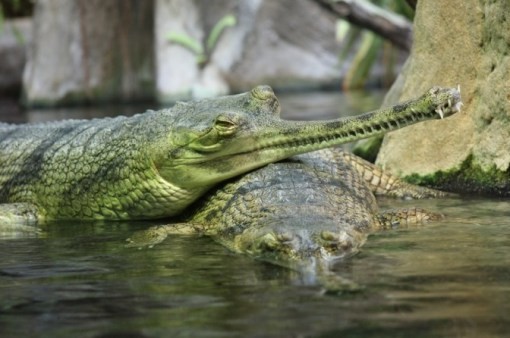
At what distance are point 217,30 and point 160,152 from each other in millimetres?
13946

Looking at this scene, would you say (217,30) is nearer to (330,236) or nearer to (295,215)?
(295,215)

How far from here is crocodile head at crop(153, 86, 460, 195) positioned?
5.52 m

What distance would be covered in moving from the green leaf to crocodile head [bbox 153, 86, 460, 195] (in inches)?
538

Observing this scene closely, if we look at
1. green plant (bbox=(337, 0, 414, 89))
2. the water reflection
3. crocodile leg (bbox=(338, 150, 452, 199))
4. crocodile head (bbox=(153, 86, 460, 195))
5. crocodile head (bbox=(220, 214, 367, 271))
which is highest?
Answer: green plant (bbox=(337, 0, 414, 89))

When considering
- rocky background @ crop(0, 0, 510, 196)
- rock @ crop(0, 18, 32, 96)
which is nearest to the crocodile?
rocky background @ crop(0, 0, 510, 196)

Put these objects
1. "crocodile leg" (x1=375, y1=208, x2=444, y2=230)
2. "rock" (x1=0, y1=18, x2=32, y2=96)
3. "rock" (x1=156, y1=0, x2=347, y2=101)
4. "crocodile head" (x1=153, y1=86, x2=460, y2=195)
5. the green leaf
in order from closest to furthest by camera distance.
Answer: "crocodile head" (x1=153, y1=86, x2=460, y2=195) < "crocodile leg" (x1=375, y1=208, x2=444, y2=230) < "rock" (x1=156, y1=0, x2=347, y2=101) < the green leaf < "rock" (x1=0, y1=18, x2=32, y2=96)

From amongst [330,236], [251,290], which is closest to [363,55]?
[330,236]

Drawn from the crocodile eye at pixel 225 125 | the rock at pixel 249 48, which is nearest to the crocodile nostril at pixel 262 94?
the crocodile eye at pixel 225 125

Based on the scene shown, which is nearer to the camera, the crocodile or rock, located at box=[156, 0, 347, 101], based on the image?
the crocodile

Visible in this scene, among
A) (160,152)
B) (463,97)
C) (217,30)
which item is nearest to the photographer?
(160,152)

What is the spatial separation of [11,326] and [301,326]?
108cm

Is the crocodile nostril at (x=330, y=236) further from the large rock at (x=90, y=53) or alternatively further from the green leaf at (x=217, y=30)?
the green leaf at (x=217, y=30)

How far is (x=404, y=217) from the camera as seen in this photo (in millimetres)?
5699

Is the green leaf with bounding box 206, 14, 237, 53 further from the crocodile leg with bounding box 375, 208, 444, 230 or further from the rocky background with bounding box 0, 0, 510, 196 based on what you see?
the crocodile leg with bounding box 375, 208, 444, 230
